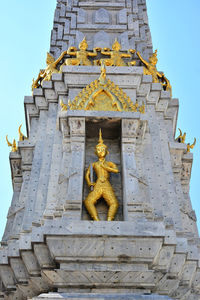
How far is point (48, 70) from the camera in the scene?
18.5 metres

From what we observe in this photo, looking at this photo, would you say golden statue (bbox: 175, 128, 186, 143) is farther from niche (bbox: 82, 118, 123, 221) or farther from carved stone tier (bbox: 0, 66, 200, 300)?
niche (bbox: 82, 118, 123, 221)

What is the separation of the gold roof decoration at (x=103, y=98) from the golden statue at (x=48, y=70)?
2.85 m

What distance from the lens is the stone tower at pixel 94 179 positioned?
11594 millimetres

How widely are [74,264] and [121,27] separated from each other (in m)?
13.2

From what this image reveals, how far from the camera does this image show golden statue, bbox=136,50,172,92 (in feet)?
60.7

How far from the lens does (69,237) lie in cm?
1166

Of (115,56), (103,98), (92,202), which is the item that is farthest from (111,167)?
(115,56)

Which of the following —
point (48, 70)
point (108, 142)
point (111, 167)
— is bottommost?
point (111, 167)

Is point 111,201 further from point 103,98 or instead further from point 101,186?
point 103,98

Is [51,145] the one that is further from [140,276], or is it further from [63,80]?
[140,276]

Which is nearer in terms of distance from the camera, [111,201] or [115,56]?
[111,201]

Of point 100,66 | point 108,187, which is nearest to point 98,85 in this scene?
point 100,66

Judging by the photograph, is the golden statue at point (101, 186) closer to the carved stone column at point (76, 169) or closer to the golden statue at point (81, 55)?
the carved stone column at point (76, 169)

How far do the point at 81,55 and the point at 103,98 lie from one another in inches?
136
